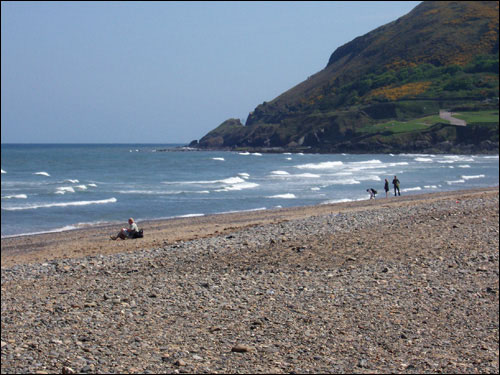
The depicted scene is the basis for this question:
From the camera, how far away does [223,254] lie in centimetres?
1390

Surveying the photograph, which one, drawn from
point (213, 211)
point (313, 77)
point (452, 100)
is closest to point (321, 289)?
point (213, 211)

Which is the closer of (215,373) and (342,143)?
(215,373)

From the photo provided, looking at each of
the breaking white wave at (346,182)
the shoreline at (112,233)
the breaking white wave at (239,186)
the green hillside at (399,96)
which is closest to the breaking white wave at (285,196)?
the breaking white wave at (239,186)

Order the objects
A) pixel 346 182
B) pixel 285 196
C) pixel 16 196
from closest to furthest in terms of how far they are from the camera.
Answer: pixel 285 196
pixel 16 196
pixel 346 182

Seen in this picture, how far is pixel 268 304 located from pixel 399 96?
410 feet

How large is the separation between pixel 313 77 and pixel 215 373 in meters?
168

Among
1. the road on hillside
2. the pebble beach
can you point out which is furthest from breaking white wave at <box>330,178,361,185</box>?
the road on hillside

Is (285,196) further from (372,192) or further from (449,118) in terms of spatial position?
(449,118)

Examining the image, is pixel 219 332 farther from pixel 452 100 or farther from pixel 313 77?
pixel 313 77

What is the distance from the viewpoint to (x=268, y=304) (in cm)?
1011

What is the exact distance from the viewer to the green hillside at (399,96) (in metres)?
109

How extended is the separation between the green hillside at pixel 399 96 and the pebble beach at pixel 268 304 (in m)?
92.5

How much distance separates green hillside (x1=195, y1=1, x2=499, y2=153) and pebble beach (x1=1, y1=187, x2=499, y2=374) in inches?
3641

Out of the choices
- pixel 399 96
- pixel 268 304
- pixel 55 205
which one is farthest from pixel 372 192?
pixel 399 96
